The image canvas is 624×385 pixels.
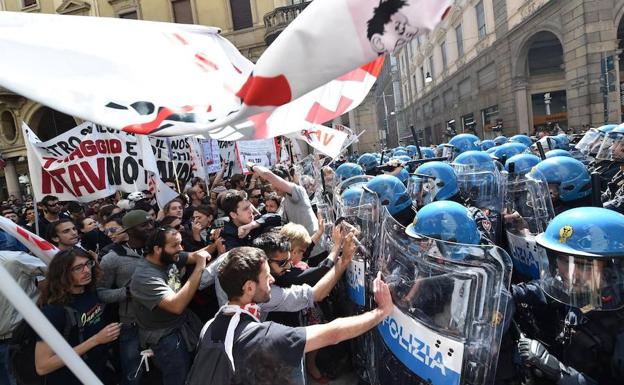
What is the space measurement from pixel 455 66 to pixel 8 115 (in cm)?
3075

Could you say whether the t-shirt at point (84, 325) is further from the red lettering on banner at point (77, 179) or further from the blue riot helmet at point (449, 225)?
the red lettering on banner at point (77, 179)

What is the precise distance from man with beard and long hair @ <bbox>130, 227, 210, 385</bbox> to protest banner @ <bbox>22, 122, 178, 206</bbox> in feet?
8.02

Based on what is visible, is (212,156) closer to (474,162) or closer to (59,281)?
(474,162)

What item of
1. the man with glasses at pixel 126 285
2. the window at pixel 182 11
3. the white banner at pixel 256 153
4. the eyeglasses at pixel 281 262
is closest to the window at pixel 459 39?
the window at pixel 182 11

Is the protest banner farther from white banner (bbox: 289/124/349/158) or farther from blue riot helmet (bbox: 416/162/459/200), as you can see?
blue riot helmet (bbox: 416/162/459/200)

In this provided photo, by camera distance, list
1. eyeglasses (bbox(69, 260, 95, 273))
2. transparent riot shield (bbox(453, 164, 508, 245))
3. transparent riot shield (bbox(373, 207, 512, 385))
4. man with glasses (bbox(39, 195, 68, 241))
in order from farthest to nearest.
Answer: man with glasses (bbox(39, 195, 68, 241))
transparent riot shield (bbox(453, 164, 508, 245))
eyeglasses (bbox(69, 260, 95, 273))
transparent riot shield (bbox(373, 207, 512, 385))

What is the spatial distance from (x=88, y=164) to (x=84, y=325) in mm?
3327

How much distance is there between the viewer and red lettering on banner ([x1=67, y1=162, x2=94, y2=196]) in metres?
5.15

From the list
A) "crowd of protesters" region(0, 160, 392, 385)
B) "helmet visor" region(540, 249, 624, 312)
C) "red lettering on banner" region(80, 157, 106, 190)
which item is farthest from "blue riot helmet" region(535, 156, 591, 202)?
"red lettering on banner" region(80, 157, 106, 190)

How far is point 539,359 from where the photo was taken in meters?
→ 1.82

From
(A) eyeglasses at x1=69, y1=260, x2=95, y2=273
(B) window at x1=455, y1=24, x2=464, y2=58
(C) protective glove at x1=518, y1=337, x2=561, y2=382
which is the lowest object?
(C) protective glove at x1=518, y1=337, x2=561, y2=382

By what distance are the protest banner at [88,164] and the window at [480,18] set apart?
79.0 ft

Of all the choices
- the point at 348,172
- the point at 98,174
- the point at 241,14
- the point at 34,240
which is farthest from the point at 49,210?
the point at 241,14

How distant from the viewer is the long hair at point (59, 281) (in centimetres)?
250
